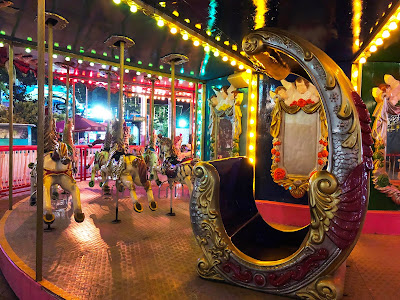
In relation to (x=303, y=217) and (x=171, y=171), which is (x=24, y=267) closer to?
(x=171, y=171)

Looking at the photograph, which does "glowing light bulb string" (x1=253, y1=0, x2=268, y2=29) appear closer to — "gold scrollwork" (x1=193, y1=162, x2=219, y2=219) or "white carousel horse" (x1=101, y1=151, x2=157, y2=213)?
"gold scrollwork" (x1=193, y1=162, x2=219, y2=219)

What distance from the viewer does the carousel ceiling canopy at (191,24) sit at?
2643mm

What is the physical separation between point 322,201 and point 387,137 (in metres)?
3.02

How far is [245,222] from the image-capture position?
9.25 ft

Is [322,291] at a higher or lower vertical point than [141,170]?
lower

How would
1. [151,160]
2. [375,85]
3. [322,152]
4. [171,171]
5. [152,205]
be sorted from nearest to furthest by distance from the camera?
[152,205]
[375,85]
[322,152]
[171,171]
[151,160]

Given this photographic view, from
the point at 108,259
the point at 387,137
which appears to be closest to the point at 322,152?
the point at 387,137

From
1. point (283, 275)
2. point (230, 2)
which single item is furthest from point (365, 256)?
point (230, 2)

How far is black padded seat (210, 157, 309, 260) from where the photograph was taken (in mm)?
2508

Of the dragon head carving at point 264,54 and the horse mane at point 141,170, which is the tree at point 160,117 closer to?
the horse mane at point 141,170

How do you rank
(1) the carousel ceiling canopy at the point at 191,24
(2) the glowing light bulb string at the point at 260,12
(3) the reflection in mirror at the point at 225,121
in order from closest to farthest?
(2) the glowing light bulb string at the point at 260,12 → (1) the carousel ceiling canopy at the point at 191,24 → (3) the reflection in mirror at the point at 225,121

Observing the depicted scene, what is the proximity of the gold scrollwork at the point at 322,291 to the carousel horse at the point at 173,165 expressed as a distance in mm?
2468

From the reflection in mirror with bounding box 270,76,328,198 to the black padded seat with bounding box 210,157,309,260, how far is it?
5.12 feet

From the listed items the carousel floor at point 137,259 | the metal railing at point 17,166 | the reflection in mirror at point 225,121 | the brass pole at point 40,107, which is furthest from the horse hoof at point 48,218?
the reflection in mirror at point 225,121
